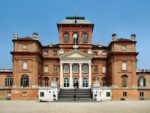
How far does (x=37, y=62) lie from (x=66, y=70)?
720 centimetres

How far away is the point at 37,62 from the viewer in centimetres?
6869

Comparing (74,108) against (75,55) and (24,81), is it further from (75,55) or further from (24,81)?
(75,55)

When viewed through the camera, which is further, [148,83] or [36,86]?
[148,83]

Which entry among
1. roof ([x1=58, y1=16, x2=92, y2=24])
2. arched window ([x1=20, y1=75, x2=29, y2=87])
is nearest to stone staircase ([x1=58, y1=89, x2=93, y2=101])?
arched window ([x1=20, y1=75, x2=29, y2=87])

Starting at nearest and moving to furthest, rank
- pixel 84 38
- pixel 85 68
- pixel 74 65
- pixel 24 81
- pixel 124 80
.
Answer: pixel 24 81, pixel 124 80, pixel 74 65, pixel 85 68, pixel 84 38

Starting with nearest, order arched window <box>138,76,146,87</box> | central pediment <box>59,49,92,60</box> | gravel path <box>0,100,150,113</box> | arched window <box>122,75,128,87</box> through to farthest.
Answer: gravel path <box>0,100,150,113</box>, arched window <box>122,75,128,87</box>, central pediment <box>59,49,92,60</box>, arched window <box>138,76,146,87</box>

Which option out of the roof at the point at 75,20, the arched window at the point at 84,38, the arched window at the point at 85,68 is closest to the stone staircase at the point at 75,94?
the arched window at the point at 85,68

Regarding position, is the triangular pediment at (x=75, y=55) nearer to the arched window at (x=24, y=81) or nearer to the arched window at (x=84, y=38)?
the arched window at (x=84, y=38)

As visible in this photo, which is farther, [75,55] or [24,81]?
[75,55]

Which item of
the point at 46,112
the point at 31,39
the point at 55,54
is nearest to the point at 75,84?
→ the point at 55,54

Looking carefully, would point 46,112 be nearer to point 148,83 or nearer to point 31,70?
point 31,70

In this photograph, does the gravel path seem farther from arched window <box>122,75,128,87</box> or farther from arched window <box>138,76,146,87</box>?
arched window <box>138,76,146,87</box>

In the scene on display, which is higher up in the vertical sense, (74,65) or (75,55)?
(75,55)

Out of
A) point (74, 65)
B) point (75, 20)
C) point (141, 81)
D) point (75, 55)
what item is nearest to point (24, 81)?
point (74, 65)
